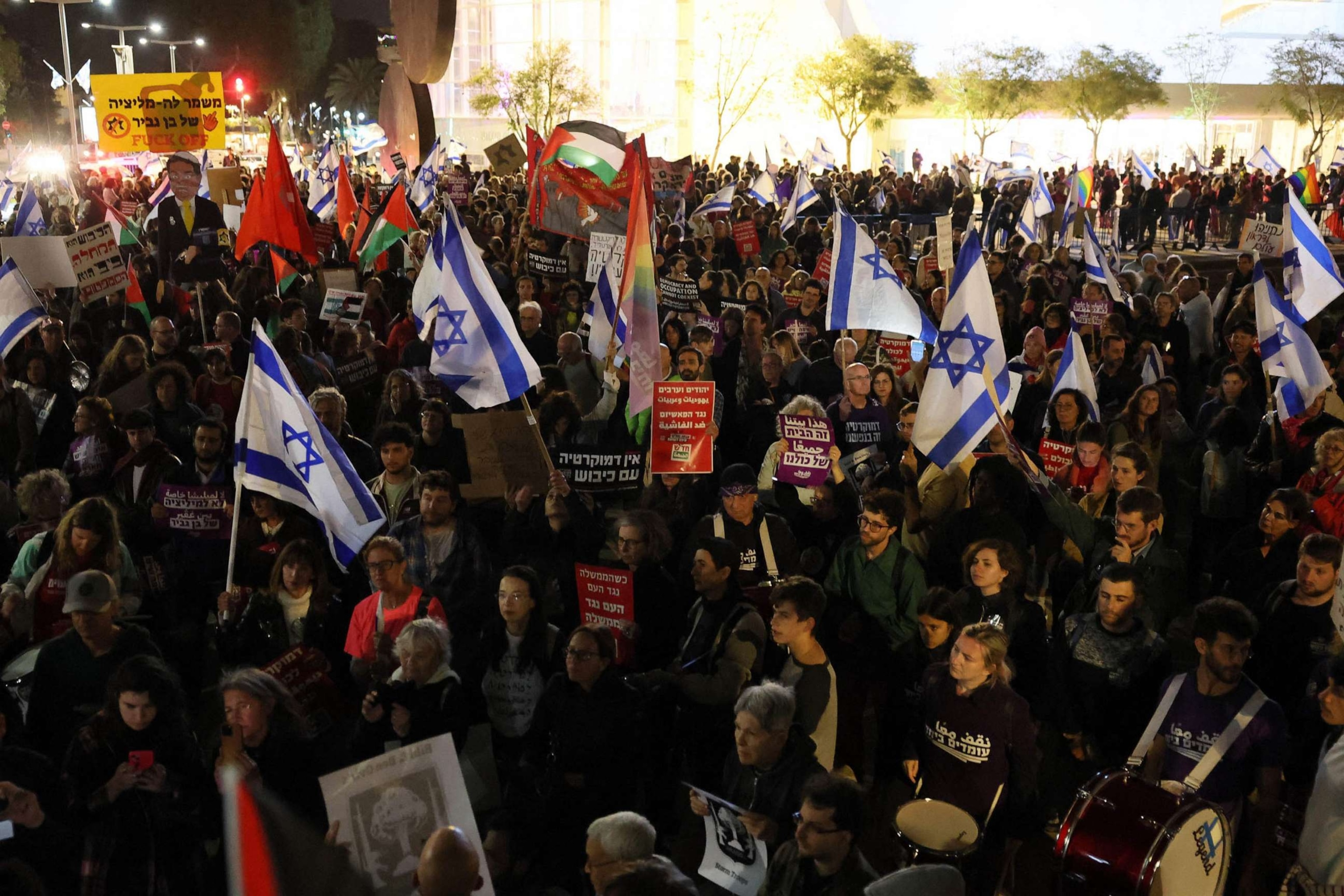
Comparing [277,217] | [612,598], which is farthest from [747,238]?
[612,598]

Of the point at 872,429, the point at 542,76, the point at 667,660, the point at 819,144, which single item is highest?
the point at 542,76

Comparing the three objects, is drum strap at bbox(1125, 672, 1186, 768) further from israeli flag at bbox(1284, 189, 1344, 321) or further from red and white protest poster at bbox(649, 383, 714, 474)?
israeli flag at bbox(1284, 189, 1344, 321)

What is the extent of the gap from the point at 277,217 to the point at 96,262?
1.86 metres

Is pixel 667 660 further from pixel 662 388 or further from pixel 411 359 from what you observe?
pixel 411 359

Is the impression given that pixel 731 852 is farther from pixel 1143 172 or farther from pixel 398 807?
pixel 1143 172

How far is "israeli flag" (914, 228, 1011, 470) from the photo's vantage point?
7.24 m

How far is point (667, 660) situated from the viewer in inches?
243

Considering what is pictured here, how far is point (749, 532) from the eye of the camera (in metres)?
6.52

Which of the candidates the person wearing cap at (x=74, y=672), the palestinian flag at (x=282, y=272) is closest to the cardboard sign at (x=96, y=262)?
the palestinian flag at (x=282, y=272)

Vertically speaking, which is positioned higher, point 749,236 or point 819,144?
point 819,144

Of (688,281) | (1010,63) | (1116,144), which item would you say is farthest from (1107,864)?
(1116,144)

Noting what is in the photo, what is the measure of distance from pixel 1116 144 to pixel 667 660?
6724 cm

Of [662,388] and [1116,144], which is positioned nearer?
[662,388]

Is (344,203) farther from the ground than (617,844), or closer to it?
farther from the ground
